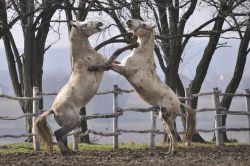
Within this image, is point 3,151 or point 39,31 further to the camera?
point 39,31

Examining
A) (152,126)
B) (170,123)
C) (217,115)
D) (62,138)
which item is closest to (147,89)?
(170,123)

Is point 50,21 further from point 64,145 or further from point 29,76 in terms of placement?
point 64,145

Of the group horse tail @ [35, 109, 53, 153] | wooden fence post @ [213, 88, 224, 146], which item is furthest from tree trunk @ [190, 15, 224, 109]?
horse tail @ [35, 109, 53, 153]

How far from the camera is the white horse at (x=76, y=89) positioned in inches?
413

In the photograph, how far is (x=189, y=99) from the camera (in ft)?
49.1

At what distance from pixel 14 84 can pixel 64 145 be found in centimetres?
777

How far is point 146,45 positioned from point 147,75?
546 millimetres

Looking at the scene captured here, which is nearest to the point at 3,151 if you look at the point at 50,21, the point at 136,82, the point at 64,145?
the point at 64,145

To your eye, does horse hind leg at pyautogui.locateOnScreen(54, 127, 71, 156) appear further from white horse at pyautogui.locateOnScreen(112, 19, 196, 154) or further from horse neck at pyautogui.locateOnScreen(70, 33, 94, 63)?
white horse at pyautogui.locateOnScreen(112, 19, 196, 154)

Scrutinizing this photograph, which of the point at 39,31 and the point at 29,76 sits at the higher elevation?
the point at 39,31

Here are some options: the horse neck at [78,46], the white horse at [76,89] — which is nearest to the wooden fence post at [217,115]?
the white horse at [76,89]

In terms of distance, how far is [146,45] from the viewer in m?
11.2

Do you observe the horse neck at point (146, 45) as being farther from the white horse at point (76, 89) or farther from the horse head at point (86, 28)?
the horse head at point (86, 28)

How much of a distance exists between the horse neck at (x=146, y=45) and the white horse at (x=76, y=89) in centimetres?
74
